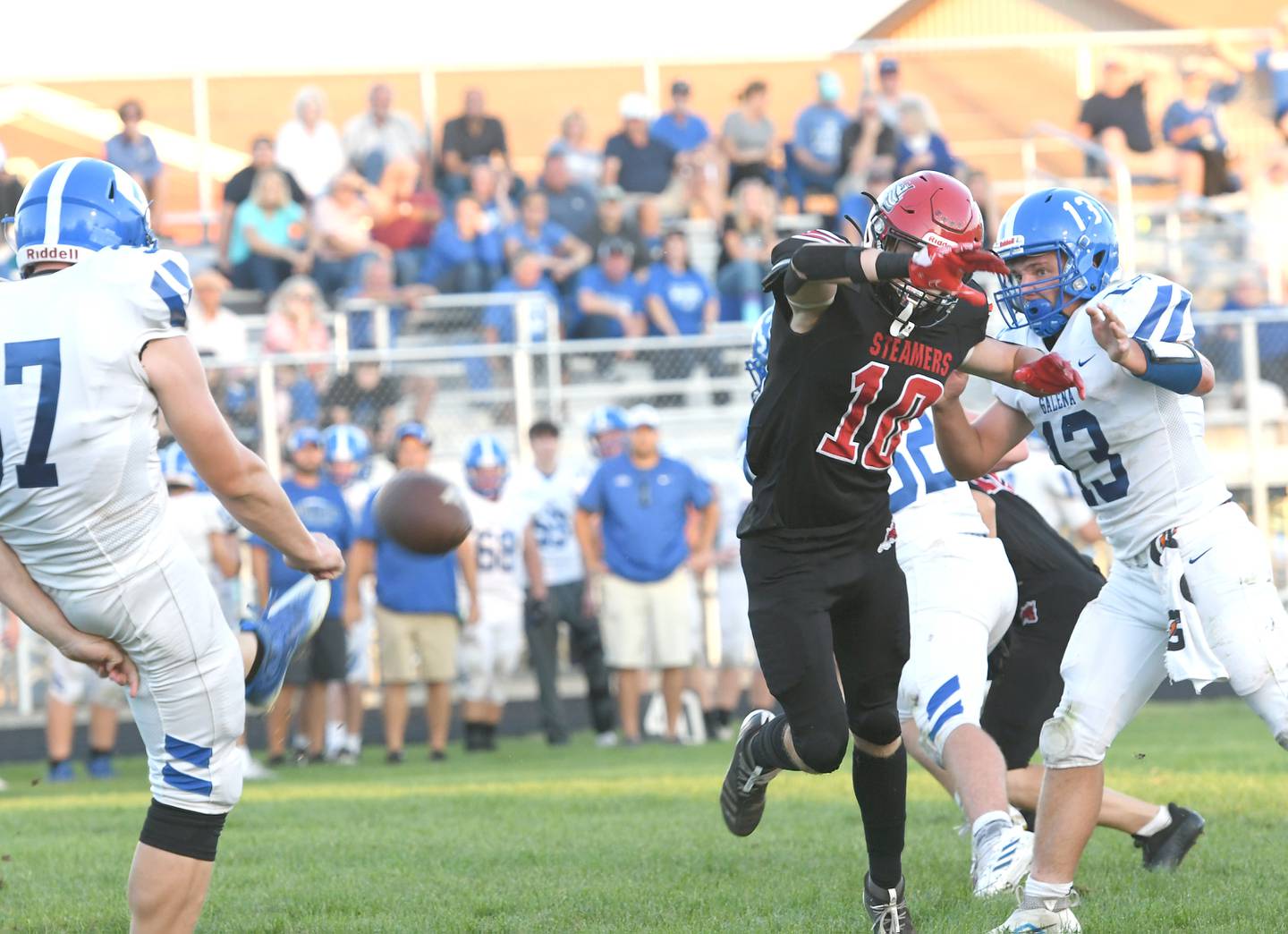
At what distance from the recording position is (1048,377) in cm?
466

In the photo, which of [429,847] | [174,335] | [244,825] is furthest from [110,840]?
[174,335]

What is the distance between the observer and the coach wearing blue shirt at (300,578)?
442 inches

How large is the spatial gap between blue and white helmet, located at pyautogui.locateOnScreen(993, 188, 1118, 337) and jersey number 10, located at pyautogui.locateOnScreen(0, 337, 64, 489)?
266 cm

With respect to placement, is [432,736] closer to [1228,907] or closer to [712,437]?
[712,437]

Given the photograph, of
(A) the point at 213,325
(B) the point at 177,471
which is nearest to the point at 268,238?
(A) the point at 213,325

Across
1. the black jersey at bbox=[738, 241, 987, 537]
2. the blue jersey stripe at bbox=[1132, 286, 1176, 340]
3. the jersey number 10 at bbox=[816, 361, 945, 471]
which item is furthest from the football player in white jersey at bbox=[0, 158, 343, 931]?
the blue jersey stripe at bbox=[1132, 286, 1176, 340]

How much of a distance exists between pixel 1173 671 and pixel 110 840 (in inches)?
171

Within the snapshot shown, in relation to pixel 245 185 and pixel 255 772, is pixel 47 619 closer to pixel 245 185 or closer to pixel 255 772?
pixel 255 772

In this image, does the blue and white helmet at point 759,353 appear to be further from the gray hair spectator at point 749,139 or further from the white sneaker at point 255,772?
the gray hair spectator at point 749,139

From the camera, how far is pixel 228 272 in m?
14.6

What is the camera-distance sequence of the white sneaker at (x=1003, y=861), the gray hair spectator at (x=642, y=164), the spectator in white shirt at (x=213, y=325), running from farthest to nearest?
the gray hair spectator at (x=642, y=164) → the spectator in white shirt at (x=213, y=325) → the white sneaker at (x=1003, y=861)

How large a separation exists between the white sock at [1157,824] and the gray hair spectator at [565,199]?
1021 centimetres

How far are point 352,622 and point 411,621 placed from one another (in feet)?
1.48

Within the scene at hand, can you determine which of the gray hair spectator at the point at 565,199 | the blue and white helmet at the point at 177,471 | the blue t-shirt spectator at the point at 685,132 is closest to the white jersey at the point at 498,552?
the blue and white helmet at the point at 177,471
